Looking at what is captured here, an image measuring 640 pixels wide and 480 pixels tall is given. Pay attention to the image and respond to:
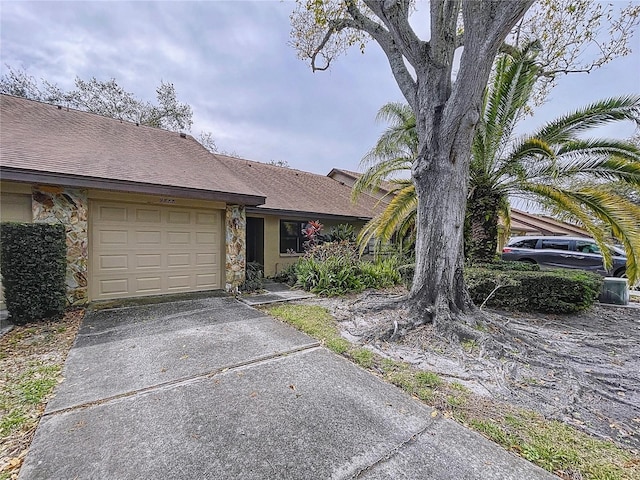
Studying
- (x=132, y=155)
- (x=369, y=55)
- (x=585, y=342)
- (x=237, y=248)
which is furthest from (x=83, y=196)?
(x=585, y=342)

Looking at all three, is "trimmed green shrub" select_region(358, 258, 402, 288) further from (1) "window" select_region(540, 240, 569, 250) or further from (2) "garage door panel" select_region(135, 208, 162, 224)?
(1) "window" select_region(540, 240, 569, 250)

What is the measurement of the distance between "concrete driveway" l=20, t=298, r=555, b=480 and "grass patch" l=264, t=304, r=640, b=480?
16cm

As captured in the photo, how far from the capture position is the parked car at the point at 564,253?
1120cm

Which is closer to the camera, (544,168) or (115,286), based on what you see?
(115,286)

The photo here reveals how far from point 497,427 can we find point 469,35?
17.7 ft

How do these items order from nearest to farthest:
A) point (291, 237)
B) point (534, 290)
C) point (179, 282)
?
point (534, 290) → point (179, 282) → point (291, 237)

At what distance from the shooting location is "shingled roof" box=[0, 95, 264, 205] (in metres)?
5.48

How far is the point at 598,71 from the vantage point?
7.87 meters

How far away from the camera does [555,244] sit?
40.8ft

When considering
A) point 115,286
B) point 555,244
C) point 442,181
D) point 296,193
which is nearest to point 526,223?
point 555,244

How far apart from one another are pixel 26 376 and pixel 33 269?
7.84 feet

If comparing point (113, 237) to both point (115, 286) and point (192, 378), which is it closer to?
point (115, 286)

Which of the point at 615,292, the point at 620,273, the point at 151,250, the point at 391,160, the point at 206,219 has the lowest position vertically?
the point at 615,292

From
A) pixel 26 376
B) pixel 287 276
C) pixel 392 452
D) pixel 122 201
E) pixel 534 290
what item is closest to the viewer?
pixel 392 452
